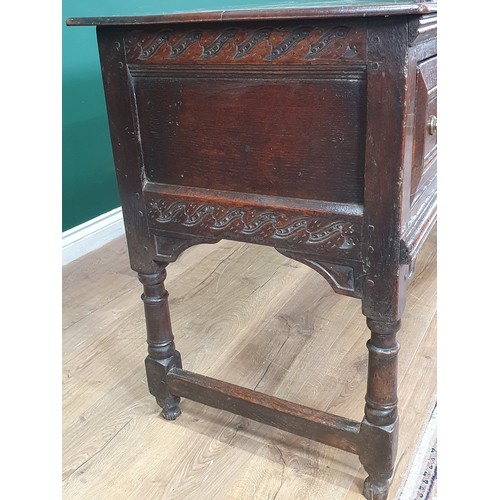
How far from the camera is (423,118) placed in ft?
3.16

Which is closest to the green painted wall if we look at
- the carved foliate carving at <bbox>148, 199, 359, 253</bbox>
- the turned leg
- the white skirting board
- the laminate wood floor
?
the white skirting board

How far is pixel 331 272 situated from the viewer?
1035 millimetres

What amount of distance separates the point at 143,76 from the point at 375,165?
0.47m

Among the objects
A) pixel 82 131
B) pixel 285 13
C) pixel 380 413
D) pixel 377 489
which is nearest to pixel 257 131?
pixel 285 13

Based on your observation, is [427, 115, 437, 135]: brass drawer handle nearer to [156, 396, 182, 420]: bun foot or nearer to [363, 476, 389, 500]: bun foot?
[363, 476, 389, 500]: bun foot

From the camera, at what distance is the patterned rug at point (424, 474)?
1162mm

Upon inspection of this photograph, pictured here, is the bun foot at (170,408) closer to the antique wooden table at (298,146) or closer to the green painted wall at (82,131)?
the antique wooden table at (298,146)

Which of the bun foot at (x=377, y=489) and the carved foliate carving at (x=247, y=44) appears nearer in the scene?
the carved foliate carving at (x=247, y=44)

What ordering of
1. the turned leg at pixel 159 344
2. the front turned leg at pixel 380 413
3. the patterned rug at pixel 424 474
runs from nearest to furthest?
the front turned leg at pixel 380 413, the patterned rug at pixel 424 474, the turned leg at pixel 159 344

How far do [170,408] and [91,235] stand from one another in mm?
1173

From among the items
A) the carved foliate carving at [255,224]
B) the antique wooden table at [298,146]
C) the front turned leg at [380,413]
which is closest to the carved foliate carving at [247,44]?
the antique wooden table at [298,146]

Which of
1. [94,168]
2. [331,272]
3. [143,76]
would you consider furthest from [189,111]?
[94,168]

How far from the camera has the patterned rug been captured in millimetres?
1162

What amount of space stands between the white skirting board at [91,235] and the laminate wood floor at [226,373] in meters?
0.05
